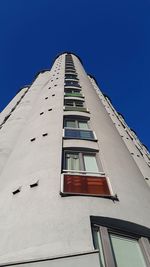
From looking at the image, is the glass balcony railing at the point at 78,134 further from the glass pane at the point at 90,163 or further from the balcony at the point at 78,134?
the glass pane at the point at 90,163

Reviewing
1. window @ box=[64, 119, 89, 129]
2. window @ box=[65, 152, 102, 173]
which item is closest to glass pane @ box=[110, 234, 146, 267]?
window @ box=[65, 152, 102, 173]

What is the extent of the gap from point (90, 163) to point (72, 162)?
0.76 m

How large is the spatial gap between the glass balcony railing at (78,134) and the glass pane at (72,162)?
4.45 feet

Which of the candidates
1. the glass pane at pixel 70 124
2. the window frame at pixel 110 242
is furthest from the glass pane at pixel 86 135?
the window frame at pixel 110 242

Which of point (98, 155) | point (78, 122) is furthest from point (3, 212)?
point (78, 122)

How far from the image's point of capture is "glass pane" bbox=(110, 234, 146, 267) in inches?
240

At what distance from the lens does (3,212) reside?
7828 millimetres

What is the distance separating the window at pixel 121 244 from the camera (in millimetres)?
6059

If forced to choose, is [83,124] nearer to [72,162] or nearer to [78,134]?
[78,134]

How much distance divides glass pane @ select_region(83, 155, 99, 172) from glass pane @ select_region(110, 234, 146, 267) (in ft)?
11.8

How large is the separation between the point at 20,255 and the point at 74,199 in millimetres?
2281

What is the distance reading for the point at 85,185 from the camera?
8.61 meters

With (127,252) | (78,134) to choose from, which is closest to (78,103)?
(78,134)

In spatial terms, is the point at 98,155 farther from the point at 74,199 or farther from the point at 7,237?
the point at 7,237
